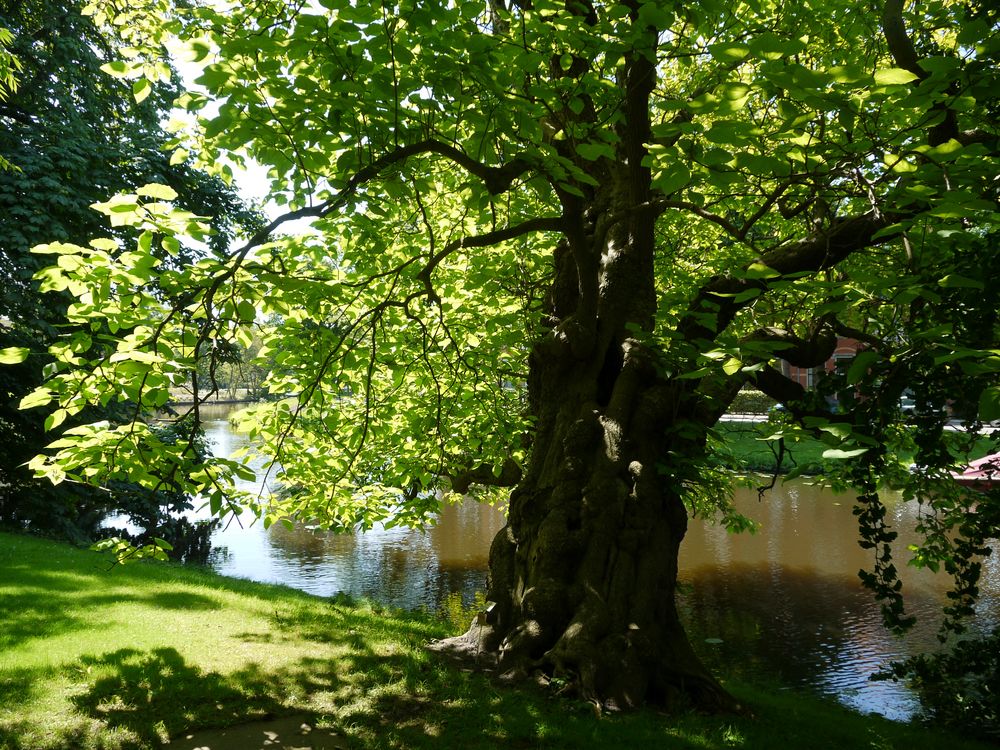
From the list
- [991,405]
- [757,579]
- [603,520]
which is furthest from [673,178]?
→ [757,579]

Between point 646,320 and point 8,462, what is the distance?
13.8 meters

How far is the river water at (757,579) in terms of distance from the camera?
10562 millimetres

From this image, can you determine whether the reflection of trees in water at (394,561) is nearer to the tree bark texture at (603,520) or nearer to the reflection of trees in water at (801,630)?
the reflection of trees in water at (801,630)

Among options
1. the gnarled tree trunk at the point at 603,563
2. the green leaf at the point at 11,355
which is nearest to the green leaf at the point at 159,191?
the green leaf at the point at 11,355

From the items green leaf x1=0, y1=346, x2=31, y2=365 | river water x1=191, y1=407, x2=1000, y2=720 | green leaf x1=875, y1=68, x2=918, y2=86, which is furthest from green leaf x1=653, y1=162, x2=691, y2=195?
river water x1=191, y1=407, x2=1000, y2=720

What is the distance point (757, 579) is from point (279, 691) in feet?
38.6

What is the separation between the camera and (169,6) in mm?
7711

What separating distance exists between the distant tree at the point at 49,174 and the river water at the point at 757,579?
4.52 meters

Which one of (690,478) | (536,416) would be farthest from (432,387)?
(690,478)

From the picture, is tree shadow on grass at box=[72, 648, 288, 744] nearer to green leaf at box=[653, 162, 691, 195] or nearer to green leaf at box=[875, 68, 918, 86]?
green leaf at box=[653, 162, 691, 195]

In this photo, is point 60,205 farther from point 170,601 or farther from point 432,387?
point 432,387

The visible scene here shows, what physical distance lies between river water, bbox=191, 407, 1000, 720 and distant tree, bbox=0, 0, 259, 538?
452 cm

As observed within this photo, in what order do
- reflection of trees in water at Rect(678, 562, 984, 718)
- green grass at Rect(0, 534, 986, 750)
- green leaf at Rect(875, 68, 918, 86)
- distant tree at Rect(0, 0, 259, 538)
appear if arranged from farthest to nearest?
distant tree at Rect(0, 0, 259, 538)
reflection of trees in water at Rect(678, 562, 984, 718)
green grass at Rect(0, 534, 986, 750)
green leaf at Rect(875, 68, 918, 86)

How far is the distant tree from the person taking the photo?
1359 centimetres
